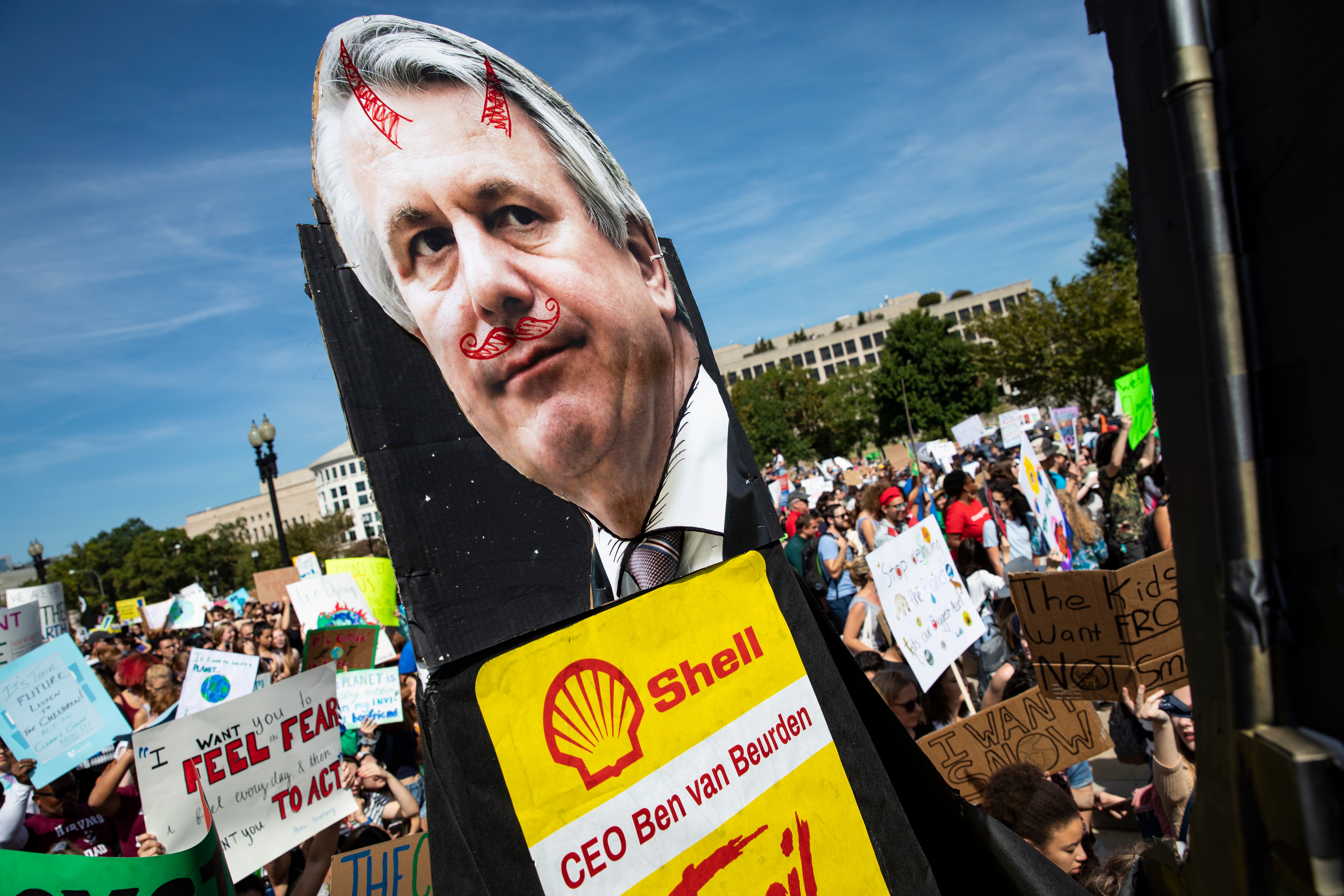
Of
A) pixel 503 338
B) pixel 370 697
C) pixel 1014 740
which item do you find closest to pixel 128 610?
pixel 370 697

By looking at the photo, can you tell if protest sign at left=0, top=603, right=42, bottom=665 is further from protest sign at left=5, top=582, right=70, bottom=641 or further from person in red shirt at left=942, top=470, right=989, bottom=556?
person in red shirt at left=942, top=470, right=989, bottom=556

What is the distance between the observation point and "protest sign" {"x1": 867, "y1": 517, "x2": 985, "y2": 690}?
467 centimetres

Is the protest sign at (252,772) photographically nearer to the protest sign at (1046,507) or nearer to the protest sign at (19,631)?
the protest sign at (1046,507)

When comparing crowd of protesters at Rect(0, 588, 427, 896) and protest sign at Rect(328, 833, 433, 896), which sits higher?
protest sign at Rect(328, 833, 433, 896)

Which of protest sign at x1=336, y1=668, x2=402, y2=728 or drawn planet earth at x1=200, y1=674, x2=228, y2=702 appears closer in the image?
drawn planet earth at x1=200, y1=674, x2=228, y2=702

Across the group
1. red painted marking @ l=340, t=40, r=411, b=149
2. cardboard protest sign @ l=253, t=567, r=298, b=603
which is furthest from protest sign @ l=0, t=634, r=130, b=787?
cardboard protest sign @ l=253, t=567, r=298, b=603

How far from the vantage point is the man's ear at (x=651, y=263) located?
2.12m

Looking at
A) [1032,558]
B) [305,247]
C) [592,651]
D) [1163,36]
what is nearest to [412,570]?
[592,651]

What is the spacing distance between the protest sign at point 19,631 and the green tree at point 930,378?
192ft

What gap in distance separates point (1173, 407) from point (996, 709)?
10.6 ft

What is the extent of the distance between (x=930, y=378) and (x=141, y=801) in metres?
63.2

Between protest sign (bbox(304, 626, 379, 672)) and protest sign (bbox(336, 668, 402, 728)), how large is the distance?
0.62 metres

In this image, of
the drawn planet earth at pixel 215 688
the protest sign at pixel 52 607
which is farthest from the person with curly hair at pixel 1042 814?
the protest sign at pixel 52 607

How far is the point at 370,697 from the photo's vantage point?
6.12 m
